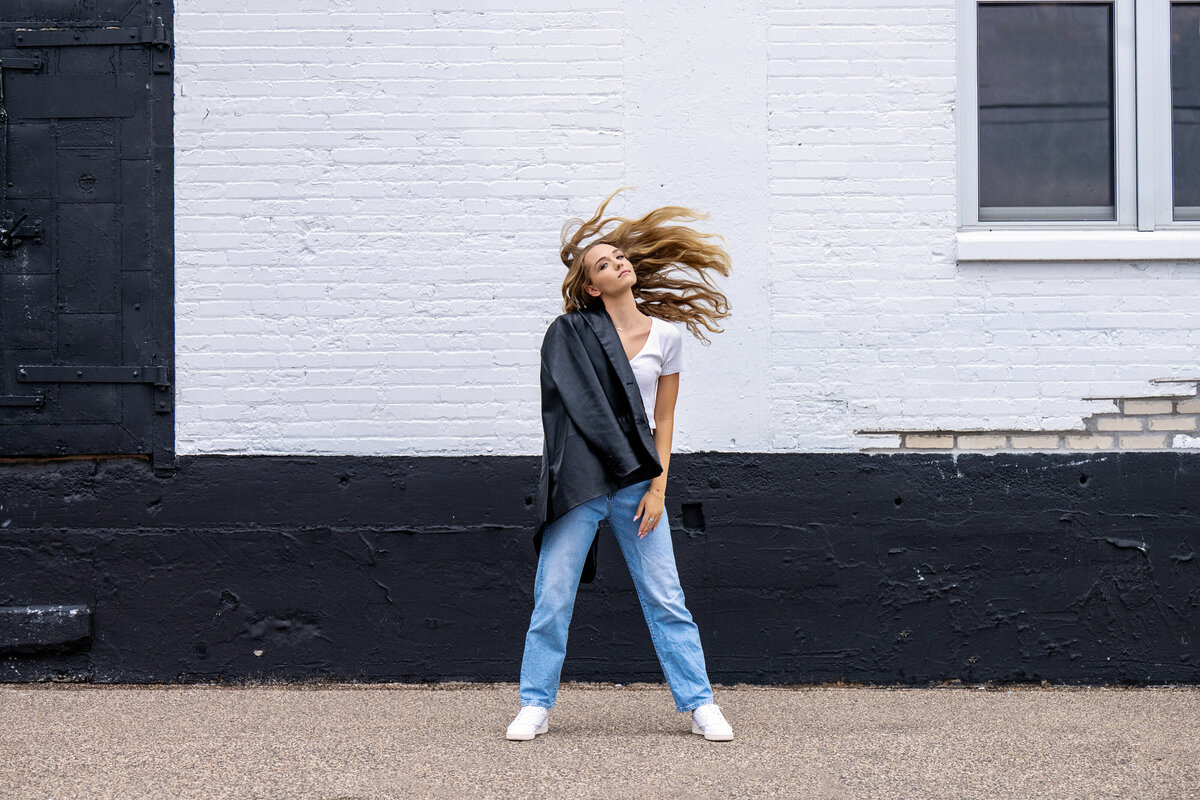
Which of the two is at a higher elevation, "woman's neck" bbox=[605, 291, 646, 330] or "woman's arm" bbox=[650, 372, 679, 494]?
"woman's neck" bbox=[605, 291, 646, 330]

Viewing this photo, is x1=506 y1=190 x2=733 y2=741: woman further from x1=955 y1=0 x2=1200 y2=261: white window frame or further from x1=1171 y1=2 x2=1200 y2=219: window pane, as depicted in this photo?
x1=1171 y1=2 x2=1200 y2=219: window pane

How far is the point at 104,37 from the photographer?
5.04 metres

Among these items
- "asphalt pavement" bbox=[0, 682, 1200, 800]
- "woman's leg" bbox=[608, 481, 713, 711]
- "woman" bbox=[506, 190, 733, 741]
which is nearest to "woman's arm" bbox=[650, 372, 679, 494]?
"woman" bbox=[506, 190, 733, 741]

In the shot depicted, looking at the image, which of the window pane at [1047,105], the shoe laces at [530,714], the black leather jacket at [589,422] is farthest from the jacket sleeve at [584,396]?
the window pane at [1047,105]

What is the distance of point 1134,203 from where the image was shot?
16.9 ft

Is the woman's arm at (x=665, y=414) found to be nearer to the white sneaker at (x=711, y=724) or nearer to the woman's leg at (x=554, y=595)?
the woman's leg at (x=554, y=595)

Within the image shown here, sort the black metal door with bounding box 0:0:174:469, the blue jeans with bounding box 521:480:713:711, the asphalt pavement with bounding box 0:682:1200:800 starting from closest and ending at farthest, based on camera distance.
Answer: the asphalt pavement with bounding box 0:682:1200:800 < the blue jeans with bounding box 521:480:713:711 < the black metal door with bounding box 0:0:174:469

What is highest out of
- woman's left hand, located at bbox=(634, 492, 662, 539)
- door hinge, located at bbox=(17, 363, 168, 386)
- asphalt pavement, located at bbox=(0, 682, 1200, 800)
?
door hinge, located at bbox=(17, 363, 168, 386)

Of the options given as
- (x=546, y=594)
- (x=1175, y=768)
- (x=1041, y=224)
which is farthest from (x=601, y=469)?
(x=1041, y=224)

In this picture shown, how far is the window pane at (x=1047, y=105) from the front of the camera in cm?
522

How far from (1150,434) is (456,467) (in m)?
3.09

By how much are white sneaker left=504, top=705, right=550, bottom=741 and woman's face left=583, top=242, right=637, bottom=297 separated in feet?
4.97

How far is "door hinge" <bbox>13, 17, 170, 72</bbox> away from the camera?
5.03 meters

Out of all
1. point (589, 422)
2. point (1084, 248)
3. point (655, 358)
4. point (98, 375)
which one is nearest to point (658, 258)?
point (655, 358)
